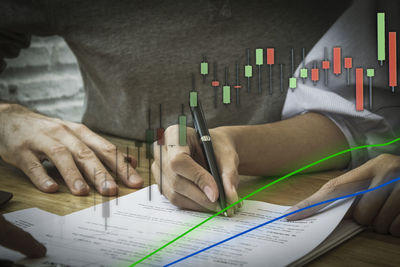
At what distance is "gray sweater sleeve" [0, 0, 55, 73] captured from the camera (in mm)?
261

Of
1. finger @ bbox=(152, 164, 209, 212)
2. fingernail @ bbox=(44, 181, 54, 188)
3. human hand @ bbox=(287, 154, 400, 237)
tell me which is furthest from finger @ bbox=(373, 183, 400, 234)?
fingernail @ bbox=(44, 181, 54, 188)

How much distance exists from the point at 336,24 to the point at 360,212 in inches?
4.6

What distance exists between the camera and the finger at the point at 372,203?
0.25 metres

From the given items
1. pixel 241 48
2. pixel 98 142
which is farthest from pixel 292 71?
pixel 98 142

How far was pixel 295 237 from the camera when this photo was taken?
0.23 meters

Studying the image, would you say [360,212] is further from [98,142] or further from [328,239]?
[98,142]

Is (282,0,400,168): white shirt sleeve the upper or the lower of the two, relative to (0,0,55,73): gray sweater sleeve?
lower

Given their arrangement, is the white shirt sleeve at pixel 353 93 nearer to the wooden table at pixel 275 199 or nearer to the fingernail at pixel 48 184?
the wooden table at pixel 275 199

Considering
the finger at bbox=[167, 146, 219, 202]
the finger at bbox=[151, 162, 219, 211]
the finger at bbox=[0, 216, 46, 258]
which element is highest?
the finger at bbox=[167, 146, 219, 202]

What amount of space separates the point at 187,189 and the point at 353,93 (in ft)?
0.41

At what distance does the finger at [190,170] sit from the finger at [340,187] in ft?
0.17

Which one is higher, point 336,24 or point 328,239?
point 336,24

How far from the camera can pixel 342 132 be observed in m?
0.29

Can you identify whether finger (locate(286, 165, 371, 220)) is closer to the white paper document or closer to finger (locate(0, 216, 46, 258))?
the white paper document
